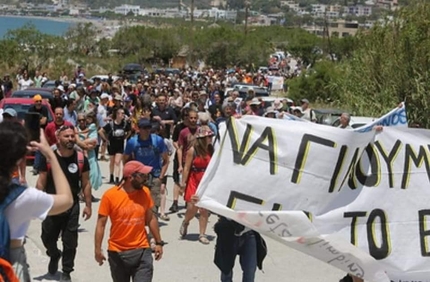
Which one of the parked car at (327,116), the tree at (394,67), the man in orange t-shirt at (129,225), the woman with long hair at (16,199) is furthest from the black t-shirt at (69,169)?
the parked car at (327,116)

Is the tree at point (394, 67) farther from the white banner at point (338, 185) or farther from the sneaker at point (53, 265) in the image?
the white banner at point (338, 185)

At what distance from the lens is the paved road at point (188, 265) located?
9180mm

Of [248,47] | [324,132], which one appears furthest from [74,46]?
[324,132]

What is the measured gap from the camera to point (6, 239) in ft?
12.6

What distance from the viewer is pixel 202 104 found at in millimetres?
18094

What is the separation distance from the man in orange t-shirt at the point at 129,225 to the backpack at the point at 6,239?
2.92 m

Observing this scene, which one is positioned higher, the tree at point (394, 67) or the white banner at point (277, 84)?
the tree at point (394, 67)

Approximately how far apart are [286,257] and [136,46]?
67281mm

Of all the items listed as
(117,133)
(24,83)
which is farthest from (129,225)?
(24,83)

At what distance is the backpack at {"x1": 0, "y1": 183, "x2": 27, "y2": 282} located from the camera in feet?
12.2

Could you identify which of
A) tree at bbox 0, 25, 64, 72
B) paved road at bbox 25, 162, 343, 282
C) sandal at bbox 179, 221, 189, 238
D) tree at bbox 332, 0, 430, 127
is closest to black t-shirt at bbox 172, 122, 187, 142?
sandal at bbox 179, 221, 189, 238

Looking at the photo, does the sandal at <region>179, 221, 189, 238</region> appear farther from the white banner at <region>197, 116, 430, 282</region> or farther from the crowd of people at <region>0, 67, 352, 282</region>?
the white banner at <region>197, 116, 430, 282</region>

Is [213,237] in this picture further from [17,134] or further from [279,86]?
[279,86]

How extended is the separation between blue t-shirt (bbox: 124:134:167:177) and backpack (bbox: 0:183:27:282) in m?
6.26
